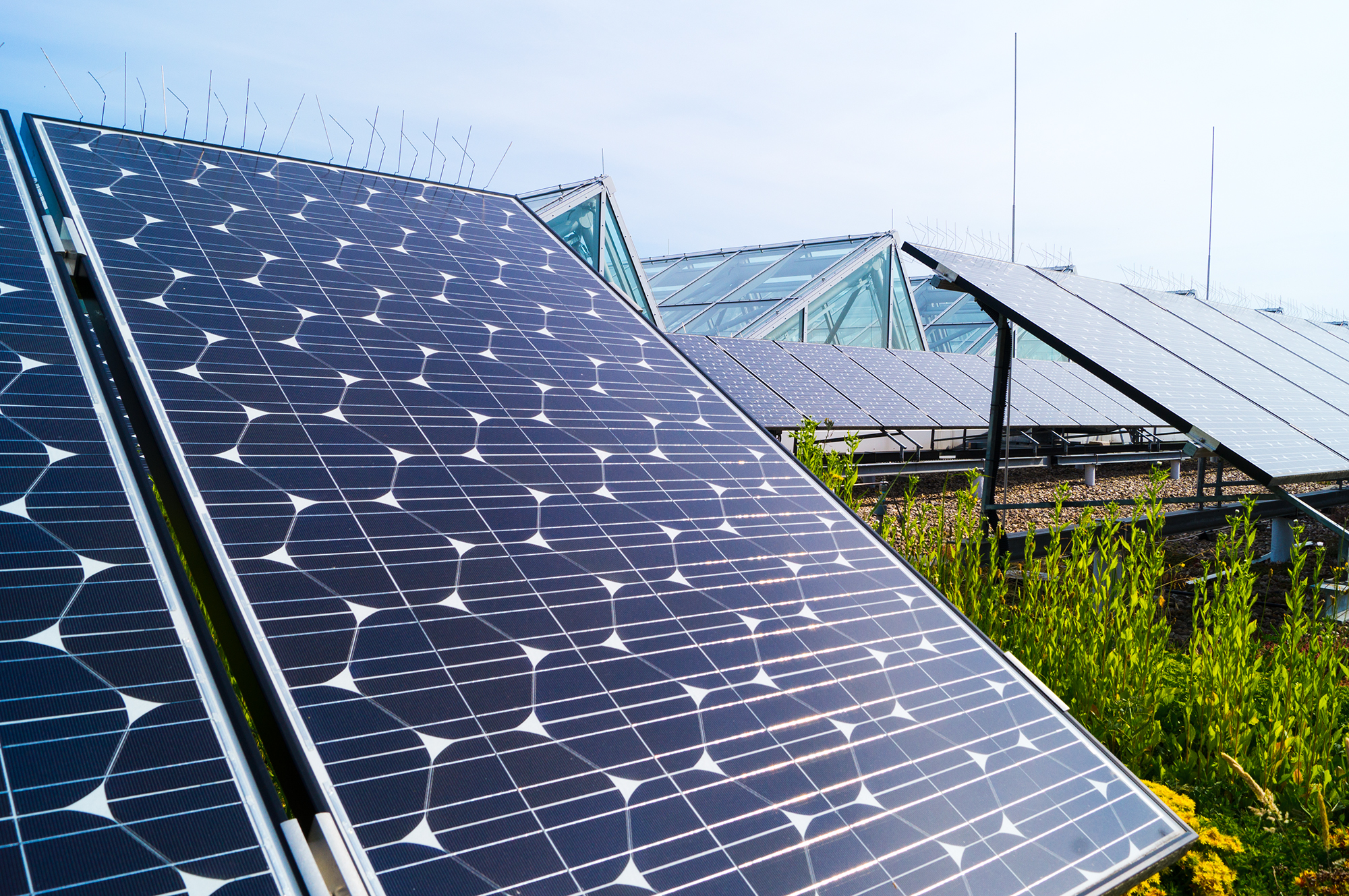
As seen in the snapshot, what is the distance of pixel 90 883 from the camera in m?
1.98

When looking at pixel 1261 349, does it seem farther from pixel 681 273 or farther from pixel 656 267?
pixel 656 267

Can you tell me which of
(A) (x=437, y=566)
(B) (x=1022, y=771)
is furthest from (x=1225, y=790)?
(A) (x=437, y=566)

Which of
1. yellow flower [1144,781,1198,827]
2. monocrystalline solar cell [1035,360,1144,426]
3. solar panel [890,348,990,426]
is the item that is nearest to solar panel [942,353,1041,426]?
solar panel [890,348,990,426]

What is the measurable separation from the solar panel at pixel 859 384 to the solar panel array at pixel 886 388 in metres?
0.03

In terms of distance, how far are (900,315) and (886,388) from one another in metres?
12.4

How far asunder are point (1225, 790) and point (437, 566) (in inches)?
204

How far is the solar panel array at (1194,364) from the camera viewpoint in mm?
8797

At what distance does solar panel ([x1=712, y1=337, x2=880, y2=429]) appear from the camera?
1418 cm

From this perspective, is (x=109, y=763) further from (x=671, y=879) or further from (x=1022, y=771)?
(x=1022, y=771)

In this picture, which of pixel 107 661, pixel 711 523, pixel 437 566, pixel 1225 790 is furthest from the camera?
pixel 1225 790

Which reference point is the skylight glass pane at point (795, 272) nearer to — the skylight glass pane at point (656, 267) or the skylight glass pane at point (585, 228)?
the skylight glass pane at point (656, 267)

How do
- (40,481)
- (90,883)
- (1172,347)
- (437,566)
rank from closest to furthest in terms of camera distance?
(90,883), (40,481), (437,566), (1172,347)

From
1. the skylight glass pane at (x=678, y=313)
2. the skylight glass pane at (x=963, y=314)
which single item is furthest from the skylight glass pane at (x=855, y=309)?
the skylight glass pane at (x=963, y=314)

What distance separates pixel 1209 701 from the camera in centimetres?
606
